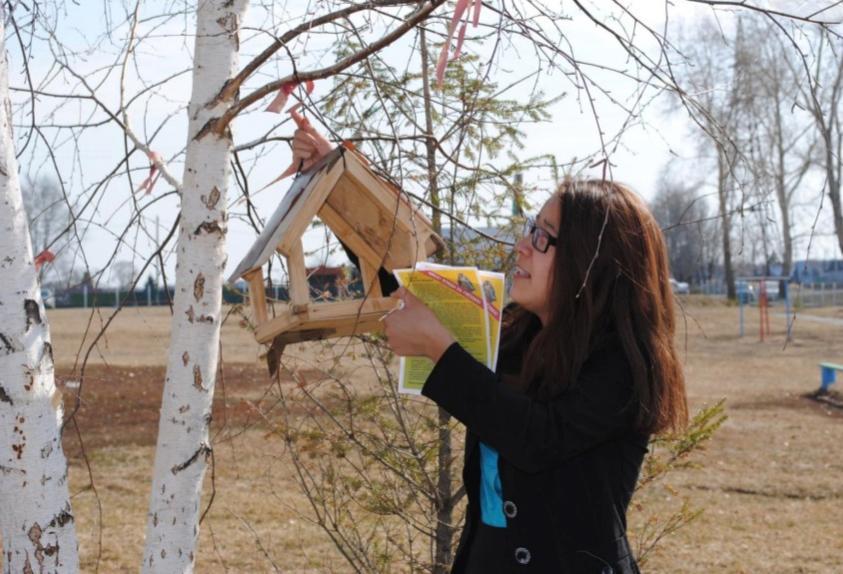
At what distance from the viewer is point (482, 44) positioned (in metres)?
3.95

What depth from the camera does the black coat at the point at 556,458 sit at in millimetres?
2078

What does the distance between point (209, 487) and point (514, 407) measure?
6.82 m

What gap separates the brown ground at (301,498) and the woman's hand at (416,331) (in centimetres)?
75

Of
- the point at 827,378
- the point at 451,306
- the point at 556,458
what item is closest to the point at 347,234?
the point at 451,306

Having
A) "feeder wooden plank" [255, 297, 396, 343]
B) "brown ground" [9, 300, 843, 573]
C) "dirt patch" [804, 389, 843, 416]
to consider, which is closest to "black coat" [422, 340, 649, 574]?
"feeder wooden plank" [255, 297, 396, 343]

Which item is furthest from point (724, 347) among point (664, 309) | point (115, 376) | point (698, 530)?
point (664, 309)

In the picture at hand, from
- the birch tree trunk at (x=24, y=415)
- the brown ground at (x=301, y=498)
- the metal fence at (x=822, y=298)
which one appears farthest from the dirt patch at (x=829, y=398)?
the metal fence at (x=822, y=298)

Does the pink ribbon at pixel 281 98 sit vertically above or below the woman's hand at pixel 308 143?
above

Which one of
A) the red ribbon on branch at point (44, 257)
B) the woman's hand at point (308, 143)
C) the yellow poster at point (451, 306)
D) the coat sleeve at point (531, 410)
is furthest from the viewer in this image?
the red ribbon on branch at point (44, 257)

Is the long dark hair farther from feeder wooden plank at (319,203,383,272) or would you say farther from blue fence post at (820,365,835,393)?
blue fence post at (820,365,835,393)

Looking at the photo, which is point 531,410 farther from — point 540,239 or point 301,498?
point 301,498

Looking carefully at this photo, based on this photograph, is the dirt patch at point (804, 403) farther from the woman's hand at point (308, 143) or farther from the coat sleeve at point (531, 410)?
the coat sleeve at point (531, 410)

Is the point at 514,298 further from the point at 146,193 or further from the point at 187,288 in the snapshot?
the point at 146,193

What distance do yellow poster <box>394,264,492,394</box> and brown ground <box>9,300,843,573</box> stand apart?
631mm
